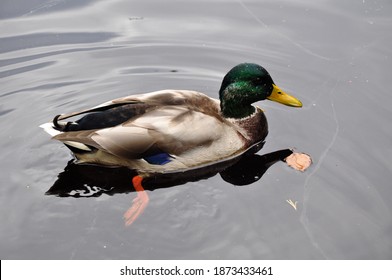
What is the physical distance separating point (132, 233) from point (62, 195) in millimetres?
899

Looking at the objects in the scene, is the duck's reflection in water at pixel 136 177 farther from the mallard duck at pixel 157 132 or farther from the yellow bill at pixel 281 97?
the yellow bill at pixel 281 97

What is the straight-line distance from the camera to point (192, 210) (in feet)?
18.2

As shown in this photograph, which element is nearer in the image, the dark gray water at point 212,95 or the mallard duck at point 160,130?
the dark gray water at point 212,95

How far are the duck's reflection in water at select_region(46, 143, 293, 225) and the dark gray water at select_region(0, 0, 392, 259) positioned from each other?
4.3 inches

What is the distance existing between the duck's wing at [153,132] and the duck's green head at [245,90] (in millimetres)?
431

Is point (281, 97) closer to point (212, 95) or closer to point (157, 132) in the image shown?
point (212, 95)

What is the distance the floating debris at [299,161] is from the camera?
6.14 meters

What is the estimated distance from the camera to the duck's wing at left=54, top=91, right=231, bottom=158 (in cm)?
583

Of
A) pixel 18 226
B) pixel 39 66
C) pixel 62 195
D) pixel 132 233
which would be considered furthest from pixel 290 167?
pixel 39 66

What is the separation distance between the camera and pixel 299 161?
20.4 feet

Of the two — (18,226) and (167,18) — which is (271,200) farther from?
(167,18)

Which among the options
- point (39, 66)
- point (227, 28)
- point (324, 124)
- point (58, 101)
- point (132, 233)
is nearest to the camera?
point (132, 233)

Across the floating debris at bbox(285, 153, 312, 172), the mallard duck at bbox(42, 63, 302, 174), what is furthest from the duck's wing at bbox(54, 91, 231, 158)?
the floating debris at bbox(285, 153, 312, 172)

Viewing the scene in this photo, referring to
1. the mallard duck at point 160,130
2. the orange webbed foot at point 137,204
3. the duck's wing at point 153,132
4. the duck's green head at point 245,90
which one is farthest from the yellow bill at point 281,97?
the orange webbed foot at point 137,204
